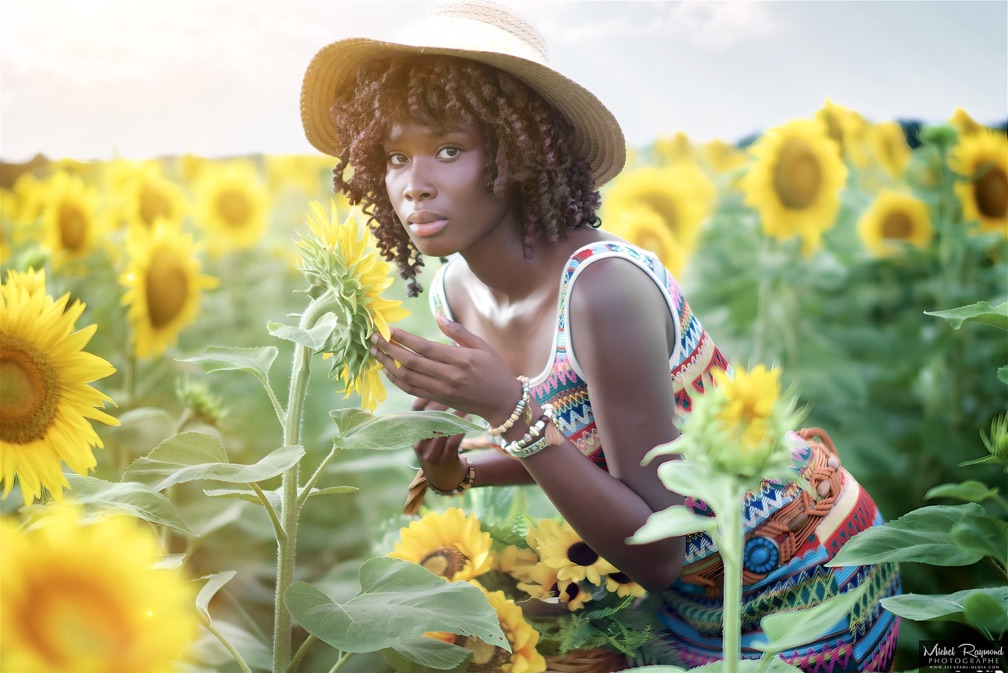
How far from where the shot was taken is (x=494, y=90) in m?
1.02

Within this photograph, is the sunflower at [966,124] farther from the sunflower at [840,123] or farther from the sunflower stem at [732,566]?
the sunflower stem at [732,566]

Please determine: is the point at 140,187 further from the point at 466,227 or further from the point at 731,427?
the point at 731,427

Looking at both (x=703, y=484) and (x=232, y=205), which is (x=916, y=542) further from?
(x=232, y=205)

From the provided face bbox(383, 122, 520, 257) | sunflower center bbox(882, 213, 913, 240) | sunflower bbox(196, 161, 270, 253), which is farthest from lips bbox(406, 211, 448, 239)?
sunflower center bbox(882, 213, 913, 240)

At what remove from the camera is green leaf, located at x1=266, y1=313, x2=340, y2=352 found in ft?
2.34

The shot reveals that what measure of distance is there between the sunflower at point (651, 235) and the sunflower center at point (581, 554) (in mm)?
941

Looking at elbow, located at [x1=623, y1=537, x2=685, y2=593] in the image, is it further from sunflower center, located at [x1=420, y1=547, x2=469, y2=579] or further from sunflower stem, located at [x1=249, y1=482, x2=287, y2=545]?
sunflower stem, located at [x1=249, y1=482, x2=287, y2=545]

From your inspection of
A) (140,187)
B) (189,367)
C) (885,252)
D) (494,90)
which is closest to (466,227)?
(494,90)

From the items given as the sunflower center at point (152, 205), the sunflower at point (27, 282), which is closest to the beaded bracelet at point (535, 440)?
the sunflower at point (27, 282)

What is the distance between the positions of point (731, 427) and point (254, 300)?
189 cm

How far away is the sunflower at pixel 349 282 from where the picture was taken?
0.76m

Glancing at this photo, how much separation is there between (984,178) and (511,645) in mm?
1577

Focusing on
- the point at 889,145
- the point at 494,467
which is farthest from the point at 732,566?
the point at 889,145

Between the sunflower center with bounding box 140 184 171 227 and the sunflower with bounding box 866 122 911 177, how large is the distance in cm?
193
